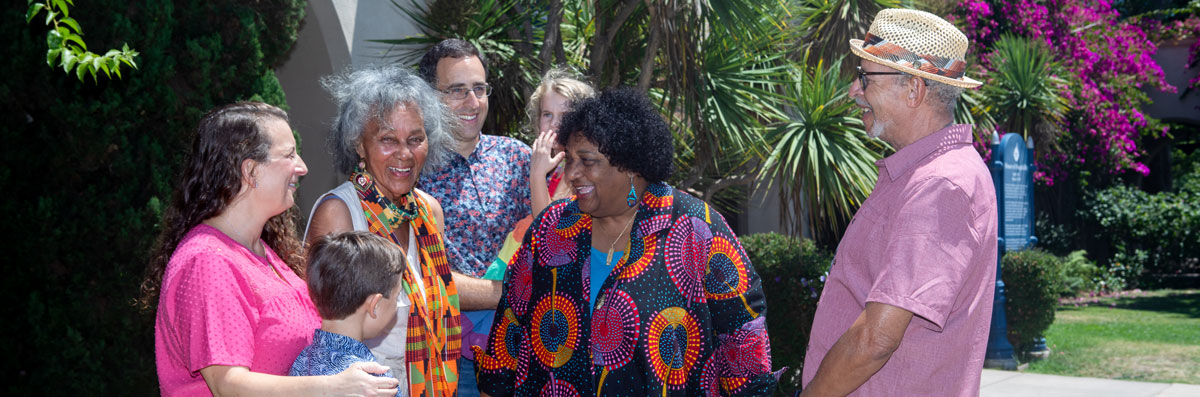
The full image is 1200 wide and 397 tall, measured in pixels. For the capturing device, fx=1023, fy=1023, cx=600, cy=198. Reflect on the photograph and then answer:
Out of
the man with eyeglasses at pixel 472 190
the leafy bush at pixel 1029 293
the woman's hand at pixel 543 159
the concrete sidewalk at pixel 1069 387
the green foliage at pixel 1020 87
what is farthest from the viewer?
the green foliage at pixel 1020 87

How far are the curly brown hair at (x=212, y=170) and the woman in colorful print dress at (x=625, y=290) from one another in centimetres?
94

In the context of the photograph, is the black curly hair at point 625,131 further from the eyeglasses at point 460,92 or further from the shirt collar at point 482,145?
the eyeglasses at point 460,92

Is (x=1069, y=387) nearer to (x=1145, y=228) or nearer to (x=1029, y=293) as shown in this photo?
(x=1029, y=293)

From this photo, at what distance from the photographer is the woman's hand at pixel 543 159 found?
3494 millimetres

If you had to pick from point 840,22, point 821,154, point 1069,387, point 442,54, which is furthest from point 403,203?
point 1069,387

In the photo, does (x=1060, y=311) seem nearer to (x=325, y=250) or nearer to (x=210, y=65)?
(x=210, y=65)

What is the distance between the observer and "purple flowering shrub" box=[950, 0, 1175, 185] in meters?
14.9

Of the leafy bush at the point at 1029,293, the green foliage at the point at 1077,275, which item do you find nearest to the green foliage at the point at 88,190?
the leafy bush at the point at 1029,293

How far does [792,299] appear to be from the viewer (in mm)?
7855

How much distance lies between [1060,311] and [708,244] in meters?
13.2

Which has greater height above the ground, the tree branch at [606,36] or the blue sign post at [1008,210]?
the tree branch at [606,36]

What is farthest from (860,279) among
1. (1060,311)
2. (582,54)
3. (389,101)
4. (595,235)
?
(1060,311)

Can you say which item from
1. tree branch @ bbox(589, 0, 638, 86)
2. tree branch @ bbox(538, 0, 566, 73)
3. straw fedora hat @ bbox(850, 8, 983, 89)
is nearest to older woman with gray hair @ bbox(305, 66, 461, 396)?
straw fedora hat @ bbox(850, 8, 983, 89)

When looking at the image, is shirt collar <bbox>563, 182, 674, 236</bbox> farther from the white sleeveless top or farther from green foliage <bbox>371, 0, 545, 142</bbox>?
green foliage <bbox>371, 0, 545, 142</bbox>
